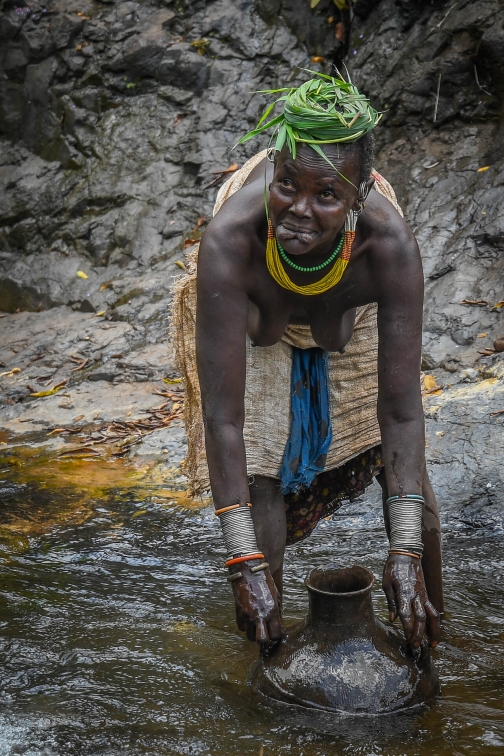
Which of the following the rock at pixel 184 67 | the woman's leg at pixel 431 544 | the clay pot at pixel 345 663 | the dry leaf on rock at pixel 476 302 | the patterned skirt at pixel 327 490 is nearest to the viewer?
the clay pot at pixel 345 663

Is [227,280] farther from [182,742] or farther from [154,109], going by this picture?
[154,109]

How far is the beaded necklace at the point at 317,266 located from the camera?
2842mm

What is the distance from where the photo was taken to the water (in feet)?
9.16

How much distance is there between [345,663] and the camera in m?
2.79

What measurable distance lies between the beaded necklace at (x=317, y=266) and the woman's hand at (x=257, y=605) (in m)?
0.85

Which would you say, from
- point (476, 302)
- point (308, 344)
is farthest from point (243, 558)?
point (476, 302)

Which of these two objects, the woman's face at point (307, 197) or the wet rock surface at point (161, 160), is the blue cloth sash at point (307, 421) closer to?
the woman's face at point (307, 197)

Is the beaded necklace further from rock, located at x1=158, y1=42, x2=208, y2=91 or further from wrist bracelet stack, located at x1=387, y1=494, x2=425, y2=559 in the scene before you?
rock, located at x1=158, y1=42, x2=208, y2=91

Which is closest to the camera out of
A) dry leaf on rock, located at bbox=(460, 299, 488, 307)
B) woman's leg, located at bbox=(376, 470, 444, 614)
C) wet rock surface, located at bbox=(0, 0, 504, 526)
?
woman's leg, located at bbox=(376, 470, 444, 614)

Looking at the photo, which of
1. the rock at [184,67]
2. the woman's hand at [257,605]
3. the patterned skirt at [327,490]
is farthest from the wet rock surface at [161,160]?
the woman's hand at [257,605]

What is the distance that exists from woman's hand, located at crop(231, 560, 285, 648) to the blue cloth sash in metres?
0.54

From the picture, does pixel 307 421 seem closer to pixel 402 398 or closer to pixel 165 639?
pixel 402 398

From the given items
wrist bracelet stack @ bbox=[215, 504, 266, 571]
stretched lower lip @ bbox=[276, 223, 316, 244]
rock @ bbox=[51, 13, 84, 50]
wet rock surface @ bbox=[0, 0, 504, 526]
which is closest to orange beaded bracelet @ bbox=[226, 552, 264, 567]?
wrist bracelet stack @ bbox=[215, 504, 266, 571]

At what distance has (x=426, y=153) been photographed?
25.1ft
